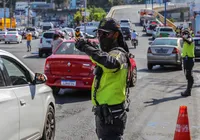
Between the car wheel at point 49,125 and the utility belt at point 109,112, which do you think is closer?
the utility belt at point 109,112

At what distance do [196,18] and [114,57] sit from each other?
183 feet

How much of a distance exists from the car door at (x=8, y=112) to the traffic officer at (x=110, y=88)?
45.8 inches

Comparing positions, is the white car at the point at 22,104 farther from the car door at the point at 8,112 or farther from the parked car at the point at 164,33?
the parked car at the point at 164,33

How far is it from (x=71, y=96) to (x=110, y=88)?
27.6 feet

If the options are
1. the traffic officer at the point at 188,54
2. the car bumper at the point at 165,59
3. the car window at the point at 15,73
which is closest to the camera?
the car window at the point at 15,73

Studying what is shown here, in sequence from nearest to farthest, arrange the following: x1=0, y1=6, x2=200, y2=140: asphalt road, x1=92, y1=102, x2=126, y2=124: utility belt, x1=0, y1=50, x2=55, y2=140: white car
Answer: x1=92, y1=102, x2=126, y2=124: utility belt
x1=0, y1=50, x2=55, y2=140: white car
x1=0, y1=6, x2=200, y2=140: asphalt road

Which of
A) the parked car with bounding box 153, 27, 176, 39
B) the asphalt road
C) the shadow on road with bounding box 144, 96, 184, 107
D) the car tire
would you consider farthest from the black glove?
the parked car with bounding box 153, 27, 176, 39

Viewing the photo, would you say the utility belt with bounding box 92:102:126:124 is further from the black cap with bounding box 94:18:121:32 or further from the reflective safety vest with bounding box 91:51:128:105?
the black cap with bounding box 94:18:121:32

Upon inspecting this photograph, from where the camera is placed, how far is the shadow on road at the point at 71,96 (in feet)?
40.4

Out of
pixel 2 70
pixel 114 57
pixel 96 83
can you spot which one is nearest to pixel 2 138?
pixel 2 70

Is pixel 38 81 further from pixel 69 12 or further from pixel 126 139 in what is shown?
pixel 69 12

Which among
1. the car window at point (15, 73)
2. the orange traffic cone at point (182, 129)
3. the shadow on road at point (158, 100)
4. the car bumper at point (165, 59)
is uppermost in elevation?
the car window at point (15, 73)

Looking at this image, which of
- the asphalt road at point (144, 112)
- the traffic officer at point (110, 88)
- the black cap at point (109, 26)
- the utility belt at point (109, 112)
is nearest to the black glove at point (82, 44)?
the traffic officer at point (110, 88)

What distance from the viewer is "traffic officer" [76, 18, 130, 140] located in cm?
470
